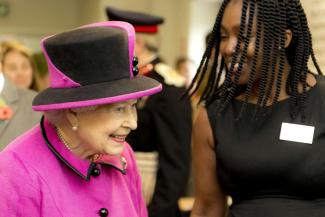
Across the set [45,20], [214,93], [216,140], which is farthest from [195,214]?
[45,20]

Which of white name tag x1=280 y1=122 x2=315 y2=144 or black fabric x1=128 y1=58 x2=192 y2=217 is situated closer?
white name tag x1=280 y1=122 x2=315 y2=144

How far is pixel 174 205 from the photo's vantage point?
295 centimetres

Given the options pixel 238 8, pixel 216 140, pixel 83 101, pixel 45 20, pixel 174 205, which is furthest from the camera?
pixel 45 20

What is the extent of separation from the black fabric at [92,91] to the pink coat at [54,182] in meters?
0.14

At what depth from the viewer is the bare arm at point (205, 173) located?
1.76 m

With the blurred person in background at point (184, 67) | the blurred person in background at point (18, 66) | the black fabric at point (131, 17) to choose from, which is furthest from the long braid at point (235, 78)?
the blurred person in background at point (184, 67)

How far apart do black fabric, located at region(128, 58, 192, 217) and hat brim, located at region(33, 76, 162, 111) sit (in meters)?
1.53

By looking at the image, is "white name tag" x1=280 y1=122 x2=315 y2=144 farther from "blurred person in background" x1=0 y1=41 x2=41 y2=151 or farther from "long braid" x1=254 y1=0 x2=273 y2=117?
"blurred person in background" x1=0 y1=41 x2=41 y2=151

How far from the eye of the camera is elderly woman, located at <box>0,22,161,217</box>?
4.24 feet

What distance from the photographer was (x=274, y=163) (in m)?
1.60

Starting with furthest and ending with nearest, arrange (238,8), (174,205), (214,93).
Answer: (174,205)
(214,93)
(238,8)

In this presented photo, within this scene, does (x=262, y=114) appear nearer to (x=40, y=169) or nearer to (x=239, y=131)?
(x=239, y=131)

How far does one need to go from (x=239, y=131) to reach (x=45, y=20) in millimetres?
6551

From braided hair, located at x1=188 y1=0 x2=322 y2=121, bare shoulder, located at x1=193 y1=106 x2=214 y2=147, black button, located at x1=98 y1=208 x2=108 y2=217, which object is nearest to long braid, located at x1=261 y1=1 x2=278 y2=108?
braided hair, located at x1=188 y1=0 x2=322 y2=121
